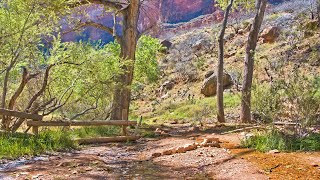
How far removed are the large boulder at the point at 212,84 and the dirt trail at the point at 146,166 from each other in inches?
704

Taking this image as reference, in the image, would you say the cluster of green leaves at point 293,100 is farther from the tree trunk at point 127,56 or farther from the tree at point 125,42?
the tree at point 125,42

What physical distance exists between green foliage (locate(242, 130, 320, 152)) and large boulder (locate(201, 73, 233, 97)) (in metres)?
18.4

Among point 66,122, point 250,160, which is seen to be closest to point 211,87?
point 66,122

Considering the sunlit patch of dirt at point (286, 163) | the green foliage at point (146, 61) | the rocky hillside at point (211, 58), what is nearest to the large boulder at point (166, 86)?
the rocky hillside at point (211, 58)

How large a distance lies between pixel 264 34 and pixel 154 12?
52.1ft

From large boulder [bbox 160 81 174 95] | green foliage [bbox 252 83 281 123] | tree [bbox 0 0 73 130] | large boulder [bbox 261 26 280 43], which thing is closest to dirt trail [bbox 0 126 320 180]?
green foliage [bbox 252 83 281 123]

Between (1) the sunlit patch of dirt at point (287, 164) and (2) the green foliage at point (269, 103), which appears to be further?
(2) the green foliage at point (269, 103)

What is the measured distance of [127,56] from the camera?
13.5 m

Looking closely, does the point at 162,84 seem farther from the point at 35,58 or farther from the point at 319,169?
the point at 319,169

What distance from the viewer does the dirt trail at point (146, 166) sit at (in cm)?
488

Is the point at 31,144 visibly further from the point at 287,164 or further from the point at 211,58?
the point at 211,58

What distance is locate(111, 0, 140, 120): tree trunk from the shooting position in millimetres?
13273

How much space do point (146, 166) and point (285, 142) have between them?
245cm

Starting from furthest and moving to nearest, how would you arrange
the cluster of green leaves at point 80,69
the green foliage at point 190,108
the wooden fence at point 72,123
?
the green foliage at point 190,108, the cluster of green leaves at point 80,69, the wooden fence at point 72,123
